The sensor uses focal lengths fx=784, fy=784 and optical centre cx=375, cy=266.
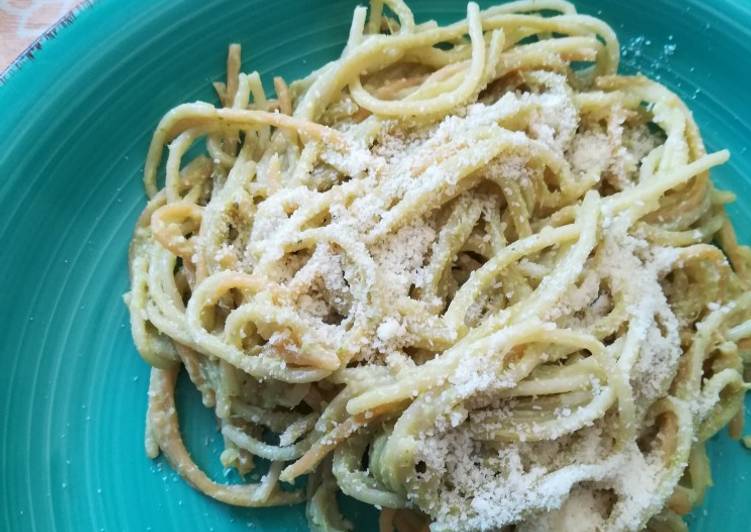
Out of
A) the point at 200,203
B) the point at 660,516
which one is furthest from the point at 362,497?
the point at 200,203

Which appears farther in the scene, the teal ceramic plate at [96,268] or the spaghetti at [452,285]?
the teal ceramic plate at [96,268]

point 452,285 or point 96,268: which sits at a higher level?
point 452,285

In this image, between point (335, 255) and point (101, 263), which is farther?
point (101, 263)

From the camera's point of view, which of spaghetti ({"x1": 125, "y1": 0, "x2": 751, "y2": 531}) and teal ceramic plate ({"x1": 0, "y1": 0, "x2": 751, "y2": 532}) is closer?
spaghetti ({"x1": 125, "y1": 0, "x2": 751, "y2": 531})

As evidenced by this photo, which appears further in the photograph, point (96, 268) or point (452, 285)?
point (96, 268)

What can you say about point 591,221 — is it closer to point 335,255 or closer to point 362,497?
point 335,255
